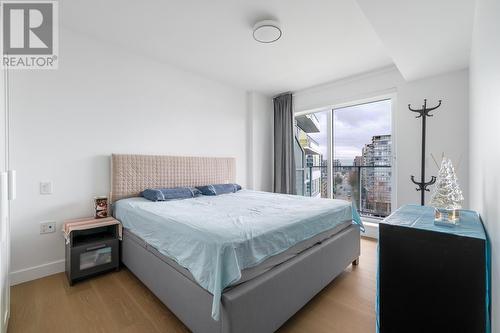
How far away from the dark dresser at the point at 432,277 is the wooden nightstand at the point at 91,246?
2467mm

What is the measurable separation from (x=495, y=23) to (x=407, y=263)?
3.95 ft

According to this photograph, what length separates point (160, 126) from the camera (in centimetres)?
317

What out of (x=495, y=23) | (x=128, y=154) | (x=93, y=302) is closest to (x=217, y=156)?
(x=128, y=154)

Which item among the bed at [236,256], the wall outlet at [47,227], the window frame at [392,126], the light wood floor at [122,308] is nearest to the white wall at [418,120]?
the window frame at [392,126]

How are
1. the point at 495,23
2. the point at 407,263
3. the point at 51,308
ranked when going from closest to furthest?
the point at 495,23
the point at 407,263
the point at 51,308

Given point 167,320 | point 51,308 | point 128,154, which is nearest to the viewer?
point 167,320

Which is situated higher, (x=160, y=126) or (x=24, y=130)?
(x=160, y=126)

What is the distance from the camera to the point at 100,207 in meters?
2.47

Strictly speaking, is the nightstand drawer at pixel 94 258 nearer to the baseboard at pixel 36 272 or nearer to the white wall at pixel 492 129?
the baseboard at pixel 36 272

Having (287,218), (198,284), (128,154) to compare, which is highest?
(128,154)

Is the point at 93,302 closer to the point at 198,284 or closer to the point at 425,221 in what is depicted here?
the point at 198,284

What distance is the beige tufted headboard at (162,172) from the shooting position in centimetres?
267

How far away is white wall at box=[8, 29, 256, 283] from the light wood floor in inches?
19.2

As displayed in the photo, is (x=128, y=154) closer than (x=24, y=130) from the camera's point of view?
No
